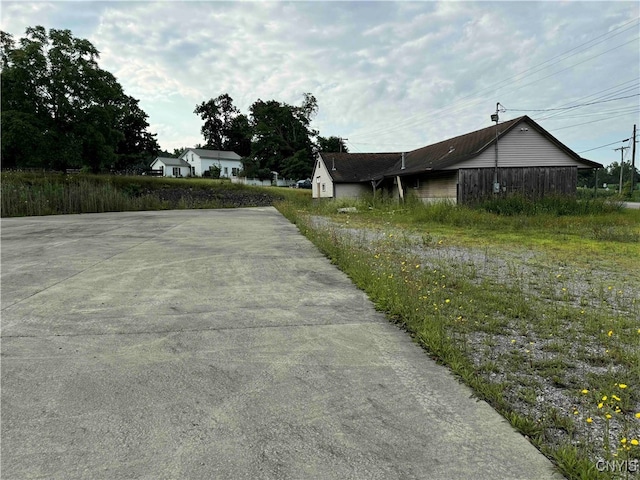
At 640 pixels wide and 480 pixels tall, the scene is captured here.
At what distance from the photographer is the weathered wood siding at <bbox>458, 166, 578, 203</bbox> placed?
811 inches

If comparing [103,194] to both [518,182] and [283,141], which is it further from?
[283,141]

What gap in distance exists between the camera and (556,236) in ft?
36.1

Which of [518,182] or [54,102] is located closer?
[518,182]

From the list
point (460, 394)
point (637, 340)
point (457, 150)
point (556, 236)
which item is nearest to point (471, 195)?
point (457, 150)

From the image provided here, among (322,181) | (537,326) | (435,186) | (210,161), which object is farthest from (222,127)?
(537,326)

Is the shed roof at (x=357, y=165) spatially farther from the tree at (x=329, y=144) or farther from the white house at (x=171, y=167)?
the white house at (x=171, y=167)

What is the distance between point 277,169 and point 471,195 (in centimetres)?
4435

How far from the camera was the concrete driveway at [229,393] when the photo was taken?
1833 millimetres

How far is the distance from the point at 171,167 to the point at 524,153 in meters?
54.2

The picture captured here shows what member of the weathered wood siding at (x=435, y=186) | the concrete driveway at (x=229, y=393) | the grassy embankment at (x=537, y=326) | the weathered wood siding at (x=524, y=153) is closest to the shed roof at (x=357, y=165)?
the weathered wood siding at (x=435, y=186)

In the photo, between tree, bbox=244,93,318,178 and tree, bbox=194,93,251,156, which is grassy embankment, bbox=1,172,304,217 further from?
tree, bbox=194,93,251,156

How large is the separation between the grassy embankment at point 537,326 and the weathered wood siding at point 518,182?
12.2 metres

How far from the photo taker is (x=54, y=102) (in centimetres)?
2745

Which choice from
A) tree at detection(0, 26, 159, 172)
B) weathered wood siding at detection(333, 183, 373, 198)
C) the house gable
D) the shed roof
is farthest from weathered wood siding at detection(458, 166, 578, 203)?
tree at detection(0, 26, 159, 172)
